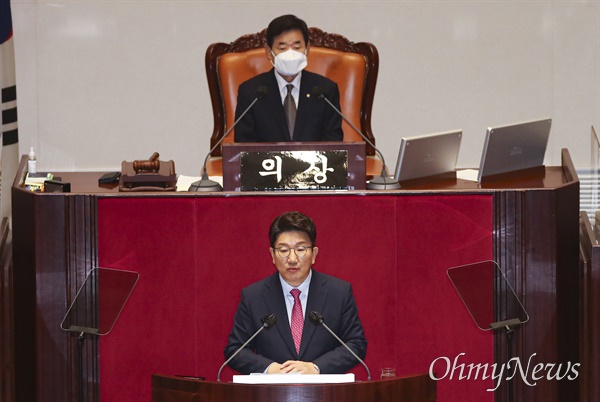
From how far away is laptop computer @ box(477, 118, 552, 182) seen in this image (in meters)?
5.21


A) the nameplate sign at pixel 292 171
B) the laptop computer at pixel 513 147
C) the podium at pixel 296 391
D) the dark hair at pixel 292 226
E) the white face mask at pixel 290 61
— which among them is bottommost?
the podium at pixel 296 391

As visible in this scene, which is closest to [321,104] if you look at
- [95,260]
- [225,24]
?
[95,260]

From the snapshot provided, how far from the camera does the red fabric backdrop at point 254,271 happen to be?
490 centimetres

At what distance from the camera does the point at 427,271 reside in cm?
493

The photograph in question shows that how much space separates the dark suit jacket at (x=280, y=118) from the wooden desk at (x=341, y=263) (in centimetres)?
92

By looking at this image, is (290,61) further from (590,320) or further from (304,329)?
(590,320)

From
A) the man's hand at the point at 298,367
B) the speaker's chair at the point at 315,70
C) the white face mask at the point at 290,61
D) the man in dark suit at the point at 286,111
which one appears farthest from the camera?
the speaker's chair at the point at 315,70

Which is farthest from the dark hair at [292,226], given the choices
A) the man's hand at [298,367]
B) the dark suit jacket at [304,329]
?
the man's hand at [298,367]

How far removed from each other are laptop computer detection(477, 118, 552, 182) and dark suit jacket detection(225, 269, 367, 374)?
0.99m

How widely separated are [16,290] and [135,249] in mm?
533

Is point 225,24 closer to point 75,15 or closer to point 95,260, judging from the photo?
point 75,15

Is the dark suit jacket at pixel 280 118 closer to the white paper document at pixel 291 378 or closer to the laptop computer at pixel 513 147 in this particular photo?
the laptop computer at pixel 513 147

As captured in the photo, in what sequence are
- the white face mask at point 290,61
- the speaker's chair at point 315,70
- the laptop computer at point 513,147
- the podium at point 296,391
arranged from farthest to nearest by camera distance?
the speaker's chair at point 315,70 → the white face mask at point 290,61 → the laptop computer at point 513,147 → the podium at point 296,391

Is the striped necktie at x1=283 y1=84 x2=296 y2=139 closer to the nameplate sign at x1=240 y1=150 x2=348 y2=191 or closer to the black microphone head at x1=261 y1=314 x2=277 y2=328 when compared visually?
the nameplate sign at x1=240 y1=150 x2=348 y2=191
